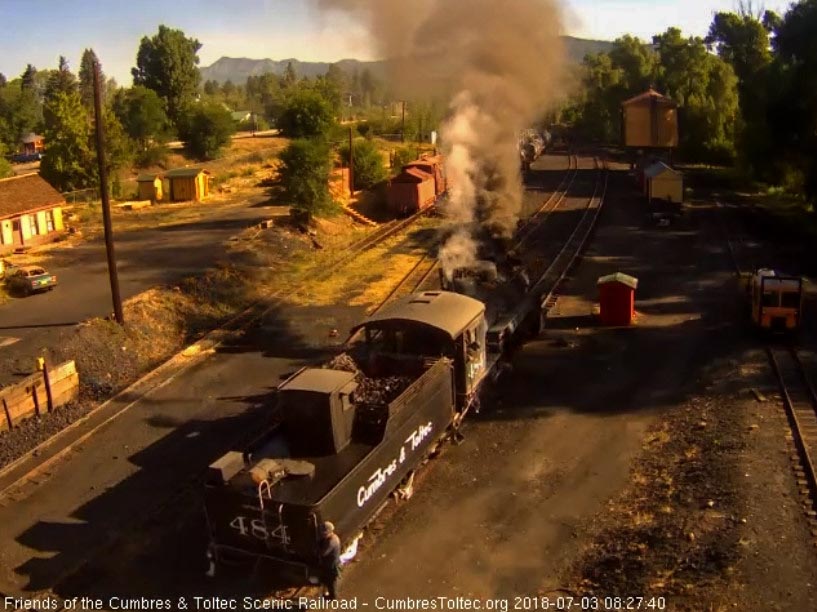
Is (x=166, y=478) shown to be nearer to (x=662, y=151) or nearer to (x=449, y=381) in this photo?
(x=449, y=381)

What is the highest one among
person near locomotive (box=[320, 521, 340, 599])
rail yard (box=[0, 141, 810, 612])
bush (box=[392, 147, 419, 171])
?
bush (box=[392, 147, 419, 171])

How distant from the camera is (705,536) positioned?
11570mm

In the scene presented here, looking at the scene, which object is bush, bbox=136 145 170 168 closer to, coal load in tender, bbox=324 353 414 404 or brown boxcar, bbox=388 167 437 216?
brown boxcar, bbox=388 167 437 216

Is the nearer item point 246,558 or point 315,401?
point 246,558

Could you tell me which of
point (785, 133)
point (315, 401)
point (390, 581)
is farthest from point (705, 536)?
point (785, 133)

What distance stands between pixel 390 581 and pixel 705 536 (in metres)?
4.86

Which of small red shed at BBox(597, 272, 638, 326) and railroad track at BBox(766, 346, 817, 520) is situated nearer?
railroad track at BBox(766, 346, 817, 520)

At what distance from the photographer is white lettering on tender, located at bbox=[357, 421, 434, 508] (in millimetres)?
10938

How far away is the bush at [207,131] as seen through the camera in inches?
2960

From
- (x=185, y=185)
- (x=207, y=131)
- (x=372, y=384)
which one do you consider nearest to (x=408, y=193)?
(x=185, y=185)

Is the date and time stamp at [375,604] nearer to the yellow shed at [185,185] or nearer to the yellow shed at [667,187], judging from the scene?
the yellow shed at [667,187]

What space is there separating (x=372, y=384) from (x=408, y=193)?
107 ft

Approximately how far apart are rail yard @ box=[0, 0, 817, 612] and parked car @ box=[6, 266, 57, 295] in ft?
0.56

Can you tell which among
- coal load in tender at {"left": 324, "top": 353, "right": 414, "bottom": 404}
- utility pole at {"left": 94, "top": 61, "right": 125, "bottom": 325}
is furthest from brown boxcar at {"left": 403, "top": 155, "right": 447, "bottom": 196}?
coal load in tender at {"left": 324, "top": 353, "right": 414, "bottom": 404}
